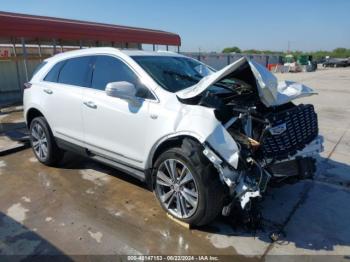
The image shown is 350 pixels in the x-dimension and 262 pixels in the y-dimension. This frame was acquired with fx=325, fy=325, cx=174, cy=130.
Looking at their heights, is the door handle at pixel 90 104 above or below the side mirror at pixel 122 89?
below

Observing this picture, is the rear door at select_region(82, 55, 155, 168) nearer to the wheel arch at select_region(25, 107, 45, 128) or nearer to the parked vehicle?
the wheel arch at select_region(25, 107, 45, 128)

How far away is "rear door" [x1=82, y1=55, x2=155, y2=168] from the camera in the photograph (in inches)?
146

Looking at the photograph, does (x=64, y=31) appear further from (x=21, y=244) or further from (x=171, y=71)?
(x=21, y=244)

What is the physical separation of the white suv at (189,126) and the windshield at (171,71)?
16 mm

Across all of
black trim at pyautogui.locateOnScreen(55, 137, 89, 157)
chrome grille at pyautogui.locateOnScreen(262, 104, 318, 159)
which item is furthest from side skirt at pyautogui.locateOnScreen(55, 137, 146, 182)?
chrome grille at pyautogui.locateOnScreen(262, 104, 318, 159)

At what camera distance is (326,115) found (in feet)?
30.0

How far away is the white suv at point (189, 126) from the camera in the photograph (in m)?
3.16

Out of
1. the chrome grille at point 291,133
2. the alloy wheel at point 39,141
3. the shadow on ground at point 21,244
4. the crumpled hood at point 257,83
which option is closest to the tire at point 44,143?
the alloy wheel at point 39,141

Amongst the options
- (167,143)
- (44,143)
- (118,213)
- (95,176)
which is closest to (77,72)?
(44,143)

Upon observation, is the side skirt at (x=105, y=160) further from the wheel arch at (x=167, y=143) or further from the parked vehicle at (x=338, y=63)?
the parked vehicle at (x=338, y=63)

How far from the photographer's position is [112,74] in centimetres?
412

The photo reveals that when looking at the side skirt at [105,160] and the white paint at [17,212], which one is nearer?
the white paint at [17,212]

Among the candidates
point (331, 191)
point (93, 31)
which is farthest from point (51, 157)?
point (93, 31)

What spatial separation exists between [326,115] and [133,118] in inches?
284
